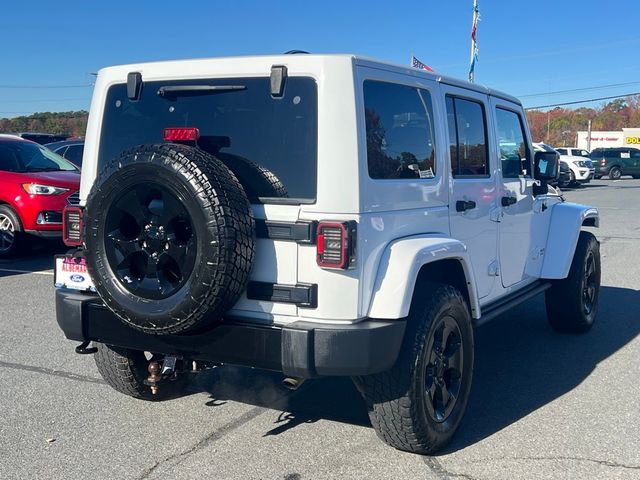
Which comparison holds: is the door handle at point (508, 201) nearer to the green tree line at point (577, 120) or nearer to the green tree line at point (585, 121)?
the green tree line at point (577, 120)

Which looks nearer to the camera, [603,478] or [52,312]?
[603,478]

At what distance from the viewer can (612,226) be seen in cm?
1504

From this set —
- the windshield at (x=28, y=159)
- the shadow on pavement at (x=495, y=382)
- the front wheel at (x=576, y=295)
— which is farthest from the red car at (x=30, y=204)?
the front wheel at (x=576, y=295)

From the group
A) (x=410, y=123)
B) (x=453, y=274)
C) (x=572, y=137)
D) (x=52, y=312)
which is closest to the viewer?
(x=410, y=123)

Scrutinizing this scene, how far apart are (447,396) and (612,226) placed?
1247cm

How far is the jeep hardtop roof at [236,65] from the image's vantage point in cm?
340

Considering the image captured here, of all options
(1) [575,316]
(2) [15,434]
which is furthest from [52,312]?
(1) [575,316]

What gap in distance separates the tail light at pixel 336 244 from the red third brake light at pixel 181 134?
31.3 inches

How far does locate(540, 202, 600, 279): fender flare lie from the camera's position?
5.70 meters

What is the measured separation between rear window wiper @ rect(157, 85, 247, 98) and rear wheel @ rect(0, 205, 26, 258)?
7.19 metres

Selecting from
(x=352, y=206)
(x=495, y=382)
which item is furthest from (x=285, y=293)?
(x=495, y=382)

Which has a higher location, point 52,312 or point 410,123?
point 410,123

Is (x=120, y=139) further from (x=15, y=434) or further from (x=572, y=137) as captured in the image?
(x=572, y=137)

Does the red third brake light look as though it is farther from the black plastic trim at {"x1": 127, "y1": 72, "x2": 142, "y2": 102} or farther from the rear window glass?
the black plastic trim at {"x1": 127, "y1": 72, "x2": 142, "y2": 102}
